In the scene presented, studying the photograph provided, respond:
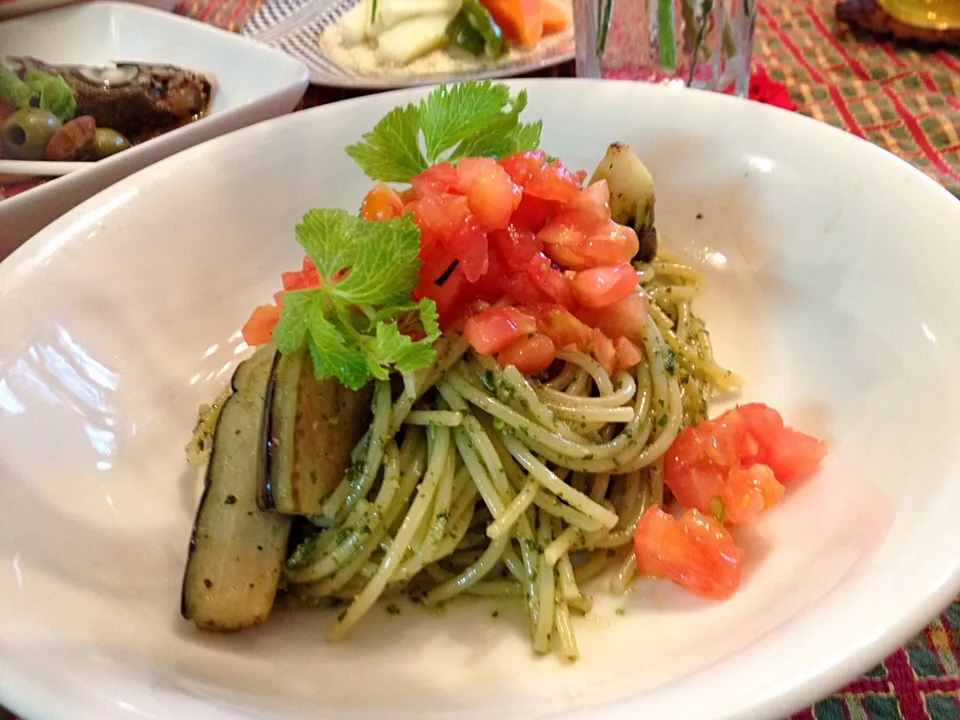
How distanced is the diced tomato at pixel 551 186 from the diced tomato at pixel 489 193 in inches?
3.2

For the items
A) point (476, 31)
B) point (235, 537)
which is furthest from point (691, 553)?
point (476, 31)

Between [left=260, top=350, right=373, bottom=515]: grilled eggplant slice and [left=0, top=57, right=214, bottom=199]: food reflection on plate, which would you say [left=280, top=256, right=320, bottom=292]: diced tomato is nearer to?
[left=260, top=350, right=373, bottom=515]: grilled eggplant slice

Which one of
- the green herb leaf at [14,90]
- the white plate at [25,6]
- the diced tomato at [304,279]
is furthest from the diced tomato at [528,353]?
the white plate at [25,6]

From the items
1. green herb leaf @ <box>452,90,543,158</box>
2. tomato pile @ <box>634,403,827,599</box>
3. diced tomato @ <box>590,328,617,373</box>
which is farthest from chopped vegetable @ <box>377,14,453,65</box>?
tomato pile @ <box>634,403,827,599</box>

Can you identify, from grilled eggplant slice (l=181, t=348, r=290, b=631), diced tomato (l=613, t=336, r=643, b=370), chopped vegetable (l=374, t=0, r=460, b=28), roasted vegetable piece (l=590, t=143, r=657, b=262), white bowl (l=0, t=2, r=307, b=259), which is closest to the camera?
grilled eggplant slice (l=181, t=348, r=290, b=631)

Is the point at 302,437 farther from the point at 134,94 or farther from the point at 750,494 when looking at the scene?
the point at 134,94

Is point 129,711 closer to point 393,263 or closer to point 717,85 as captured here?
point 393,263

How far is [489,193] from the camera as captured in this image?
69.5 inches

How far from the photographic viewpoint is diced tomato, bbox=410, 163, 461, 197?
1.80 m

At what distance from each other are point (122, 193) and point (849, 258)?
206cm

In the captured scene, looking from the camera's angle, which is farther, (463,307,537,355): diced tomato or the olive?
the olive

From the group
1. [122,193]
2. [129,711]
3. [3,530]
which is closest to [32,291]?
[122,193]

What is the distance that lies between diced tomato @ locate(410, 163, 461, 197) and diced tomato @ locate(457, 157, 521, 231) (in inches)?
0.7

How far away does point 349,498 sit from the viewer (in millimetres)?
1799
